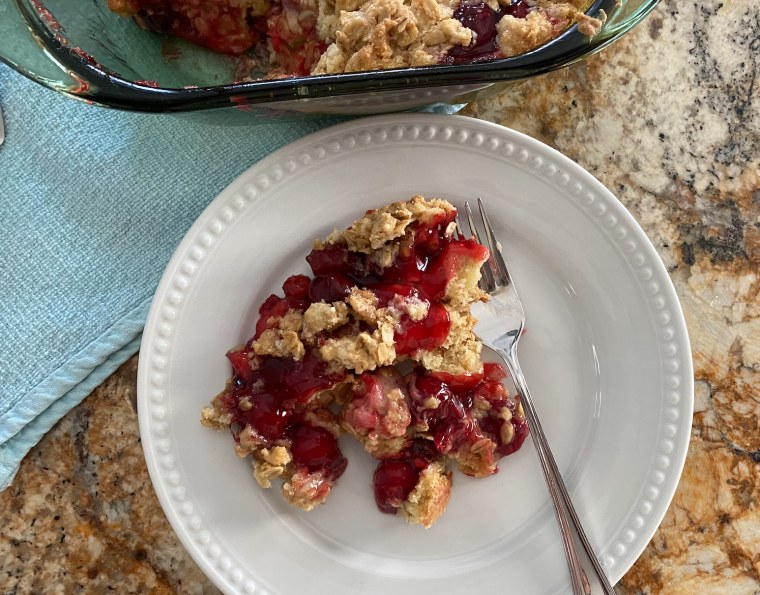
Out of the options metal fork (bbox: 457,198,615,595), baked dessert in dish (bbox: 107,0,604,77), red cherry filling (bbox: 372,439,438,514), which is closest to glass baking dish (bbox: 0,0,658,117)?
baked dessert in dish (bbox: 107,0,604,77)

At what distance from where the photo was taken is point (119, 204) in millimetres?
1331

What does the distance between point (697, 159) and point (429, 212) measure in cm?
62

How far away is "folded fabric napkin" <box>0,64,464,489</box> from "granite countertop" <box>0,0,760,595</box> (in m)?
0.11

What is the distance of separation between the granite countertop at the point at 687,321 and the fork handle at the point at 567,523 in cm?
19

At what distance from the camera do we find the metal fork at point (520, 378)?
4.08 ft

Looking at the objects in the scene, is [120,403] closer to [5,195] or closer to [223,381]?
[223,381]

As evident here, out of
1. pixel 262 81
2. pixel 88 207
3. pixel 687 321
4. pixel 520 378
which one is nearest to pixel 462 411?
pixel 520 378

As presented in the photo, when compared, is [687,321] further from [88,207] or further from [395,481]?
[88,207]

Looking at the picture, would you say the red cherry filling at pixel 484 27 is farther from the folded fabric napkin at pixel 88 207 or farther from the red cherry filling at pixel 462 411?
the red cherry filling at pixel 462 411

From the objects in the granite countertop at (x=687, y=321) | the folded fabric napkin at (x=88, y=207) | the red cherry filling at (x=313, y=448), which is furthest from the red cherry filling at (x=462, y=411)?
the folded fabric napkin at (x=88, y=207)

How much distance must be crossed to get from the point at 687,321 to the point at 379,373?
64cm

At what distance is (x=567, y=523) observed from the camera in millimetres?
1253

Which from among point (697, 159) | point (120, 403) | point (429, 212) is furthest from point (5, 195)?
point (697, 159)

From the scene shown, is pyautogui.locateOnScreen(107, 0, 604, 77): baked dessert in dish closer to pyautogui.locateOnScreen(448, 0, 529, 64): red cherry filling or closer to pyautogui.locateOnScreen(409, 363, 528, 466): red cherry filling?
pyautogui.locateOnScreen(448, 0, 529, 64): red cherry filling
